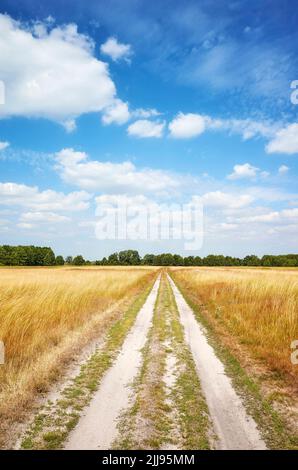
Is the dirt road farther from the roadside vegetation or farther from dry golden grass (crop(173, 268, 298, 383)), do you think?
dry golden grass (crop(173, 268, 298, 383))

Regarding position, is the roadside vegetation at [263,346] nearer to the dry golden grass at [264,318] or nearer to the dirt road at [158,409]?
the dry golden grass at [264,318]

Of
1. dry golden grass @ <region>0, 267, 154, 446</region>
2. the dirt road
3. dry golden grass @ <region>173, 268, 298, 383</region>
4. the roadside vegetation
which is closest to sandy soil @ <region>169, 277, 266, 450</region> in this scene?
the dirt road

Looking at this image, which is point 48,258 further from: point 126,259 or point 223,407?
point 223,407

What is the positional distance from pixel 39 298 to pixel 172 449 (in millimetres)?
10056

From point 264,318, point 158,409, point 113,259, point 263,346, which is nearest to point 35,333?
point 158,409

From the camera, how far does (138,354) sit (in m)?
8.91

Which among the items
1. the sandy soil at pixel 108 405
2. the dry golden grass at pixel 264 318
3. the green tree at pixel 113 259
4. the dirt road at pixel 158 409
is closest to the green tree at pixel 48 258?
the green tree at pixel 113 259

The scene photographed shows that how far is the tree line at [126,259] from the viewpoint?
12519 cm

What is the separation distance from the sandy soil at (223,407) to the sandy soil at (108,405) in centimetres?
152

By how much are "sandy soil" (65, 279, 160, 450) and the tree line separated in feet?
403

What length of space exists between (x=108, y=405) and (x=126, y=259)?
543 ft
